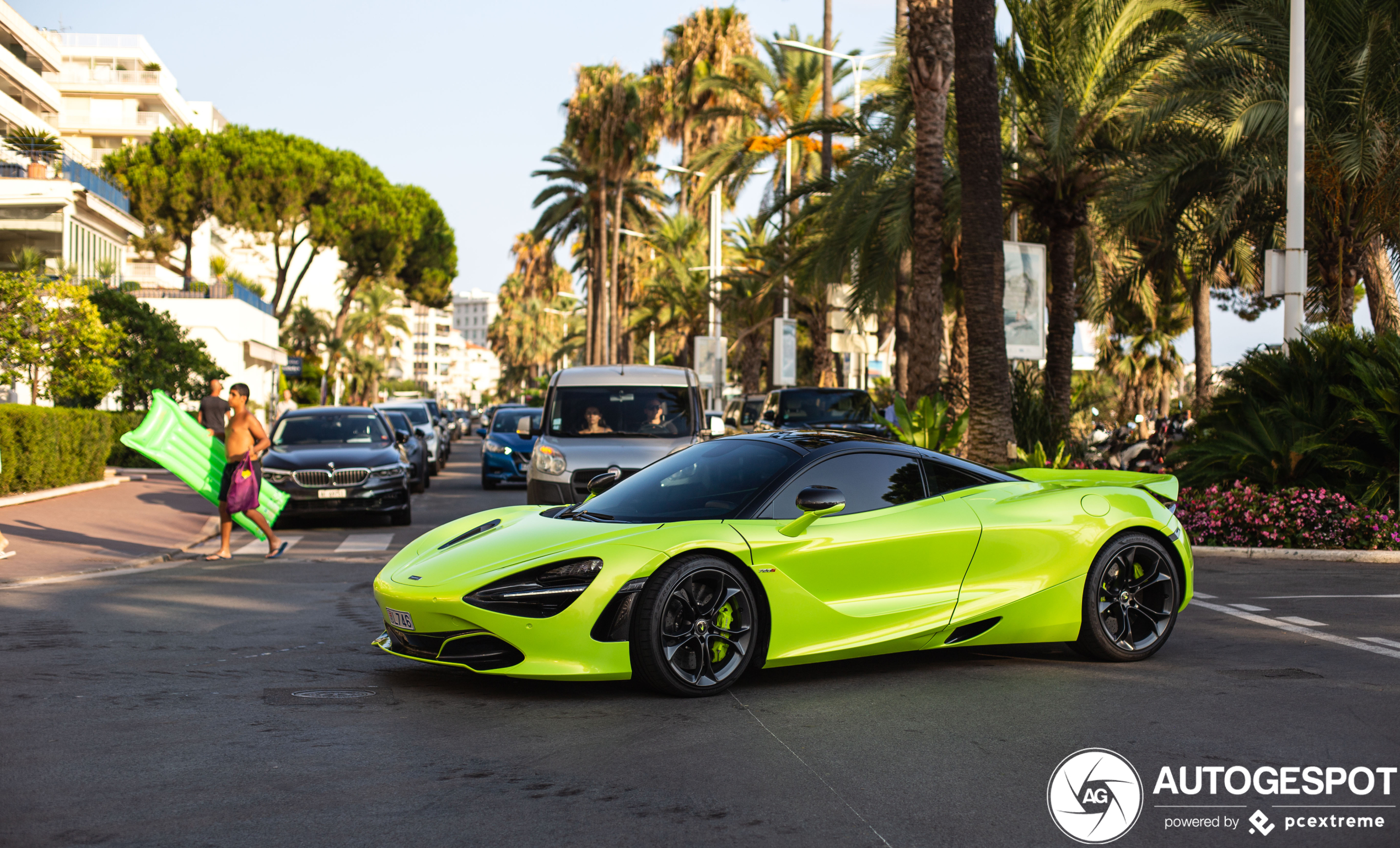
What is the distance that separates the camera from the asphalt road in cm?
441

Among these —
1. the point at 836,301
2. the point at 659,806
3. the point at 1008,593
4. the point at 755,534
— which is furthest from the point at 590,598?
the point at 836,301

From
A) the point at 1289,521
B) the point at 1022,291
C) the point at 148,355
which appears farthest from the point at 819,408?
the point at 148,355

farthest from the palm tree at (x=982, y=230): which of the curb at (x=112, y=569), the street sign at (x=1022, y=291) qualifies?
the curb at (x=112, y=569)

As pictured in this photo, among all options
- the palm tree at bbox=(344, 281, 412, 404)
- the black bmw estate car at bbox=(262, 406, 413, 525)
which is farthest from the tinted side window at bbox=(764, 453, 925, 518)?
the palm tree at bbox=(344, 281, 412, 404)

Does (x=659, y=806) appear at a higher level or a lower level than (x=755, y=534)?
lower

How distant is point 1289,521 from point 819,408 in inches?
400

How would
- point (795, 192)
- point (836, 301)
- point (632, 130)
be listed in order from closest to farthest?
point (795, 192) → point (836, 301) → point (632, 130)

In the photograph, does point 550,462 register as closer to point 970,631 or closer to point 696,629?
point 970,631

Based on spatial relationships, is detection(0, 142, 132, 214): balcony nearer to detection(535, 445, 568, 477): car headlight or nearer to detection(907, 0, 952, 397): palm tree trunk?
detection(907, 0, 952, 397): palm tree trunk

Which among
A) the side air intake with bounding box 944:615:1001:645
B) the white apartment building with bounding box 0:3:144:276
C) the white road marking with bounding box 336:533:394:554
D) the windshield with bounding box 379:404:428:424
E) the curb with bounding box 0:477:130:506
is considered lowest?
the white road marking with bounding box 336:533:394:554

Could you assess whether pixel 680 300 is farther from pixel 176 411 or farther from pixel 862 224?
pixel 176 411

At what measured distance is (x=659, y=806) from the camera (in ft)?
15.1

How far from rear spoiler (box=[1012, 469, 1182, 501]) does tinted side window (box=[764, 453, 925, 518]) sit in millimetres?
1047

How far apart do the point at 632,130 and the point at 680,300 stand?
767 cm
